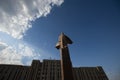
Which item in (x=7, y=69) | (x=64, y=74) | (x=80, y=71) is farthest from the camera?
(x=80, y=71)

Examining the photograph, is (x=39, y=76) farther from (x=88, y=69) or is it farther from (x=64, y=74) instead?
(x=64, y=74)

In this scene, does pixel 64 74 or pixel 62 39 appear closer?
pixel 64 74

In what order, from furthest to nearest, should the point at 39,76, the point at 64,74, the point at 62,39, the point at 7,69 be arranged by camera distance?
the point at 7,69, the point at 39,76, the point at 62,39, the point at 64,74

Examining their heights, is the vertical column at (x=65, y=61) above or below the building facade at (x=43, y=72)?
below

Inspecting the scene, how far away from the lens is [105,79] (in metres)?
72.9

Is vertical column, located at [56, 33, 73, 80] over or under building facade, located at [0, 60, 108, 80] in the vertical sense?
under

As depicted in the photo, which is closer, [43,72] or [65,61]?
[65,61]

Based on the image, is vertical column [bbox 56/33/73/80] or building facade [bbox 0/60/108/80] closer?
vertical column [bbox 56/33/73/80]

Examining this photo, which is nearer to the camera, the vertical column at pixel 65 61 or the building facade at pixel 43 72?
the vertical column at pixel 65 61

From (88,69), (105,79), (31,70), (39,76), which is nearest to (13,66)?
(31,70)

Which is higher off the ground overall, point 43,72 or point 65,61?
point 43,72

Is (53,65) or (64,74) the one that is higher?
(53,65)

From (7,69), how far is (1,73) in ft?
14.4

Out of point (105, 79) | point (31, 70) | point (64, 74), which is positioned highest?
point (31, 70)
